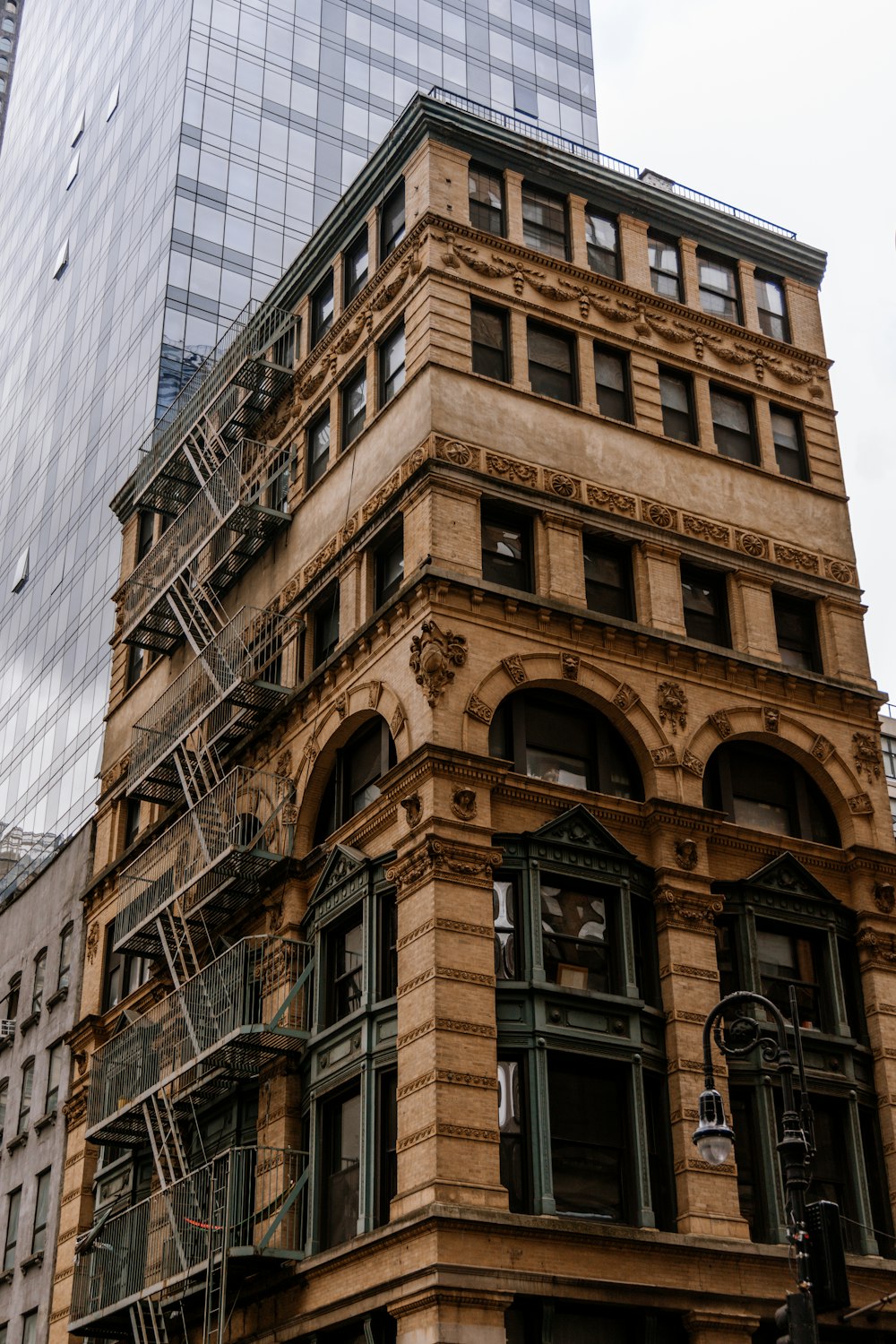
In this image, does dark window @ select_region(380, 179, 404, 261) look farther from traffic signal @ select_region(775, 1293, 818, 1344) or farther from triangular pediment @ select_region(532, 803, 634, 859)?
traffic signal @ select_region(775, 1293, 818, 1344)

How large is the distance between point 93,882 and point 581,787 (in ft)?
57.0

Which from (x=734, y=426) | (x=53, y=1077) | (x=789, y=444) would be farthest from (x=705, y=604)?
(x=53, y=1077)

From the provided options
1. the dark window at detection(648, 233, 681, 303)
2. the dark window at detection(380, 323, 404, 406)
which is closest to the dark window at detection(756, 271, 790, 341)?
the dark window at detection(648, 233, 681, 303)

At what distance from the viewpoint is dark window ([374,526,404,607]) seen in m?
32.6

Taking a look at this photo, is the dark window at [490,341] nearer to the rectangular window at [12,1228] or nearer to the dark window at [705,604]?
the dark window at [705,604]

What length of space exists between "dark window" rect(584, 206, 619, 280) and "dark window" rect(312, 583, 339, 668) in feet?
30.9

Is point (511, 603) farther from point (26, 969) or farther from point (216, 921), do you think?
point (26, 969)

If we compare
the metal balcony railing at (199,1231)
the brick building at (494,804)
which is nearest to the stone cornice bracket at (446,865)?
the brick building at (494,804)

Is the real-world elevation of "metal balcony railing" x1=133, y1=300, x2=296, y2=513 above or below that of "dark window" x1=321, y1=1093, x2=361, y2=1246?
above

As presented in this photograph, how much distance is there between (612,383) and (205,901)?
45.2 feet

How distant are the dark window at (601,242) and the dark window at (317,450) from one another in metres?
6.85

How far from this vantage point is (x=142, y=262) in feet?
208

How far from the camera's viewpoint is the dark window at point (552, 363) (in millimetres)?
34594

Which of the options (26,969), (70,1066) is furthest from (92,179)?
(70,1066)
